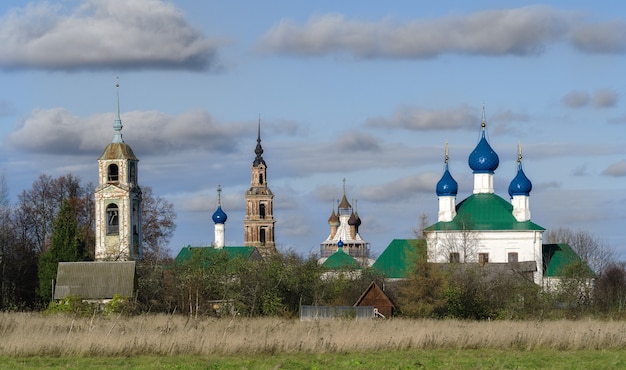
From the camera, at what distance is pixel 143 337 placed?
24812mm

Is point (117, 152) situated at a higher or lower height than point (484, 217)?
higher

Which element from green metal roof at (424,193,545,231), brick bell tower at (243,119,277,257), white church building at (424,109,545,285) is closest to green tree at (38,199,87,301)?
white church building at (424,109,545,285)

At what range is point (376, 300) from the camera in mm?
46469

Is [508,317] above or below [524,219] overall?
below

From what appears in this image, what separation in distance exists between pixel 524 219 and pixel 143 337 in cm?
5179

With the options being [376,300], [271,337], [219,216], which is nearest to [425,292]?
[376,300]

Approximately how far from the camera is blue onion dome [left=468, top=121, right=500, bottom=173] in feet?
247

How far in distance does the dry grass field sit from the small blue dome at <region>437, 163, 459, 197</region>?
45659 millimetres

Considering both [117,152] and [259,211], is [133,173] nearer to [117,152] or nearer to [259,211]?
[117,152]

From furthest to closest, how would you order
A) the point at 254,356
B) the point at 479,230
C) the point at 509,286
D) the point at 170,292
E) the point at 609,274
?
the point at 479,230
the point at 609,274
the point at 509,286
the point at 170,292
the point at 254,356

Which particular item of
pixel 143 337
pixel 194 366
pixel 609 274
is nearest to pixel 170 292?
pixel 143 337

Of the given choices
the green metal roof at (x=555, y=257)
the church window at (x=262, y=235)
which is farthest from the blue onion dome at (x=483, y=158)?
the church window at (x=262, y=235)

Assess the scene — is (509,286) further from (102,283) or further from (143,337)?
(143,337)

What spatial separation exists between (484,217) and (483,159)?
139 inches
